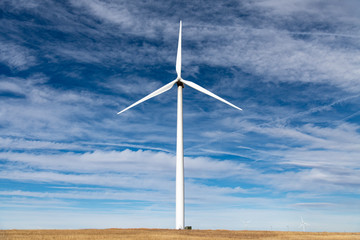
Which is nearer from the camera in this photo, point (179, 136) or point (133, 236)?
point (133, 236)

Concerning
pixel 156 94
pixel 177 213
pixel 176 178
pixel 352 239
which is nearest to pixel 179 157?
pixel 176 178

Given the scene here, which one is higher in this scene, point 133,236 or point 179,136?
point 179,136

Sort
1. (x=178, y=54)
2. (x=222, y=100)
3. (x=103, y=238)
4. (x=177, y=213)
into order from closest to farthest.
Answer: (x=103, y=238)
(x=177, y=213)
(x=222, y=100)
(x=178, y=54)

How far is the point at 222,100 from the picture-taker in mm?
78938

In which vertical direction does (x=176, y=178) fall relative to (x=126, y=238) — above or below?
above

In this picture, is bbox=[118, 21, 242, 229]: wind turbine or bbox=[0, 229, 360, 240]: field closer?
bbox=[0, 229, 360, 240]: field

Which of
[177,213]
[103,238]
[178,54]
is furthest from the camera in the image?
[178,54]

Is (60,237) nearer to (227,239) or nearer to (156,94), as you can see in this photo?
(227,239)

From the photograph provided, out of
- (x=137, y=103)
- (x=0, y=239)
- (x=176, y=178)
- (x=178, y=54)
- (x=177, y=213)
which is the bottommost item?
(x=0, y=239)

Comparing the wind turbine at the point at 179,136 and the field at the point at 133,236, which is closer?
the field at the point at 133,236

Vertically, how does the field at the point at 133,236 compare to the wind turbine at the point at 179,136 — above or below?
below

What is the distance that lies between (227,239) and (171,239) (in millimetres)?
7440

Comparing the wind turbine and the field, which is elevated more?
the wind turbine

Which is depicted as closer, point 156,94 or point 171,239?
point 171,239
